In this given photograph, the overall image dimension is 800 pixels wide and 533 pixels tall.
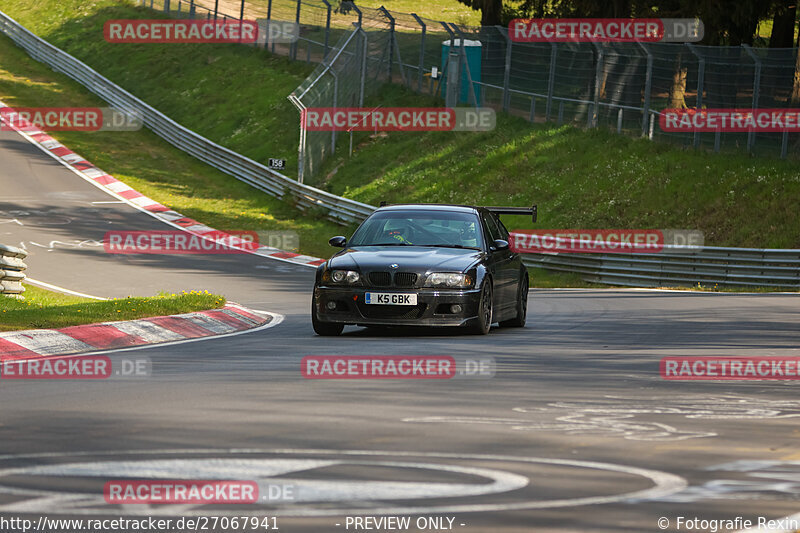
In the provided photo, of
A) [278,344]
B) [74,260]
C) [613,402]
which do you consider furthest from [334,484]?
[74,260]

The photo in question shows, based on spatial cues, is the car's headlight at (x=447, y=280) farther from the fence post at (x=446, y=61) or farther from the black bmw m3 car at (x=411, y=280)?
the fence post at (x=446, y=61)

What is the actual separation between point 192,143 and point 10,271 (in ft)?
91.6

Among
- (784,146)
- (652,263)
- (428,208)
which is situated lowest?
(652,263)

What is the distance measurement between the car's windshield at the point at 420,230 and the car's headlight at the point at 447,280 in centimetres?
114

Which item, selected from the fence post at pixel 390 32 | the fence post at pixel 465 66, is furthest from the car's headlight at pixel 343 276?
the fence post at pixel 390 32

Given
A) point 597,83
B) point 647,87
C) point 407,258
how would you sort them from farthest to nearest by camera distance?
point 597,83, point 647,87, point 407,258

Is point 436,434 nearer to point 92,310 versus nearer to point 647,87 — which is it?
point 92,310

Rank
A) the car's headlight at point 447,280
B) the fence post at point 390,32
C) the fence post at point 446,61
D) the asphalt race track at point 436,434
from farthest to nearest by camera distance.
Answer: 1. the fence post at point 390,32
2. the fence post at point 446,61
3. the car's headlight at point 447,280
4. the asphalt race track at point 436,434

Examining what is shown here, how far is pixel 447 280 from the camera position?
42.7ft

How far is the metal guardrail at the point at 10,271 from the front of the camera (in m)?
16.4

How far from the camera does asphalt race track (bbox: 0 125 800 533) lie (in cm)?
514

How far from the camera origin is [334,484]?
5473mm

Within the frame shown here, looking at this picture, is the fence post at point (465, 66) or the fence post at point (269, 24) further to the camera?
the fence post at point (269, 24)

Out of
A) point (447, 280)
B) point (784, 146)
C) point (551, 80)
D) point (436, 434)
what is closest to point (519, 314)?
point (447, 280)
